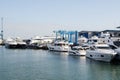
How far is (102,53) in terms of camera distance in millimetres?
48969

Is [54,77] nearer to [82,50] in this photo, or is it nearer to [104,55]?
[104,55]

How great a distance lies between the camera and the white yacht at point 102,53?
47.5 meters

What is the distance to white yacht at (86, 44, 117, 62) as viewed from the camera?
47.5 meters

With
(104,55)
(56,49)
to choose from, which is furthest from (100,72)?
(56,49)

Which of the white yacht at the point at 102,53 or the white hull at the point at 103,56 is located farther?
the white yacht at the point at 102,53

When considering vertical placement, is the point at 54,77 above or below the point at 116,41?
below

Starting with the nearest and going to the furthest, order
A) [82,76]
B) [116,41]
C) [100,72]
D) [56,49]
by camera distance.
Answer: [82,76] → [100,72] → [116,41] → [56,49]

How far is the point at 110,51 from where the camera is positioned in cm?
4831

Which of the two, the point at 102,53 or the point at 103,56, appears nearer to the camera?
the point at 103,56

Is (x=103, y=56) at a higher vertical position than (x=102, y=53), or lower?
lower

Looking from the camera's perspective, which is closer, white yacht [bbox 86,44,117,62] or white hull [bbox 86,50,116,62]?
white hull [bbox 86,50,116,62]

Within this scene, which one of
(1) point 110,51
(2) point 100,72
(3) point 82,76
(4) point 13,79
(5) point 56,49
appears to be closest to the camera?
(4) point 13,79

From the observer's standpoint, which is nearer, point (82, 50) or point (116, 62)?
point (116, 62)

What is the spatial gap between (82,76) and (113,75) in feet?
12.9
